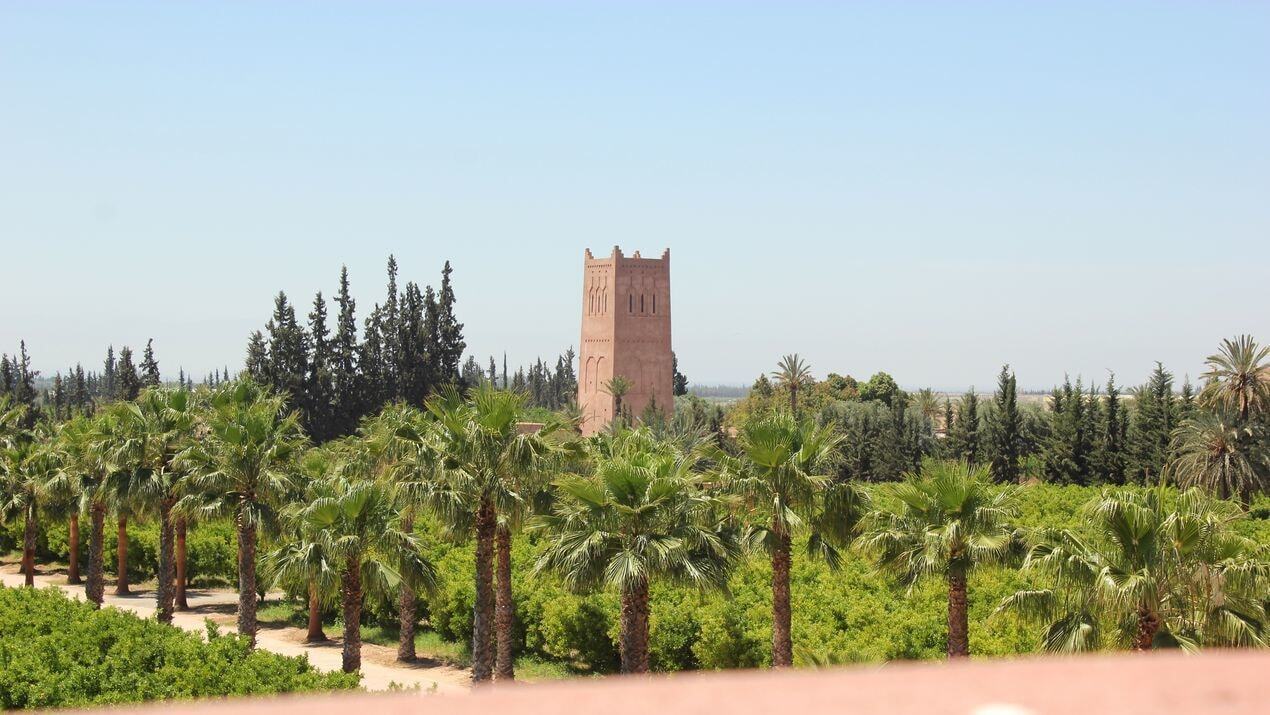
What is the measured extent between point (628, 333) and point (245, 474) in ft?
194

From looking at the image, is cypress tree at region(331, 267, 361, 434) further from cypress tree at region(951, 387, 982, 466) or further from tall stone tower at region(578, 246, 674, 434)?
cypress tree at region(951, 387, 982, 466)

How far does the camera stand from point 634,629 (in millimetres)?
17438

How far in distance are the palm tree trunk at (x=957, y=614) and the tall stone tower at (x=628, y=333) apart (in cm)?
6276

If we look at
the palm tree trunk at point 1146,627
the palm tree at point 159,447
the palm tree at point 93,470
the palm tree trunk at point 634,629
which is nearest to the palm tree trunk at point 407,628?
the palm tree at point 159,447

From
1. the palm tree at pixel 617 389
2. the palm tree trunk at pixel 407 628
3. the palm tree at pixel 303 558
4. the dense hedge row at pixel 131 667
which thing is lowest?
the palm tree trunk at pixel 407 628

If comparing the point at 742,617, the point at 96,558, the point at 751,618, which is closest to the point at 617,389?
the point at 96,558

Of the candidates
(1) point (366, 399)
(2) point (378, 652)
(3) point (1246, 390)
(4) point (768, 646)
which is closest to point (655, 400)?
(1) point (366, 399)

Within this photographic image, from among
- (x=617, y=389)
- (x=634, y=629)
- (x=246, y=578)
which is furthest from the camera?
(x=617, y=389)

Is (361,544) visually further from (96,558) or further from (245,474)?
(96,558)

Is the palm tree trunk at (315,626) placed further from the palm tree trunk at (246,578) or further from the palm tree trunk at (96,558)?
the palm tree trunk at (96,558)

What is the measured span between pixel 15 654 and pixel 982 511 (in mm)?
15793

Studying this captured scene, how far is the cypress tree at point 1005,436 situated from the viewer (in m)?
64.9

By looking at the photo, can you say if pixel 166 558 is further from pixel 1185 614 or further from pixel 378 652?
pixel 1185 614

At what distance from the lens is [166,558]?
27922mm
